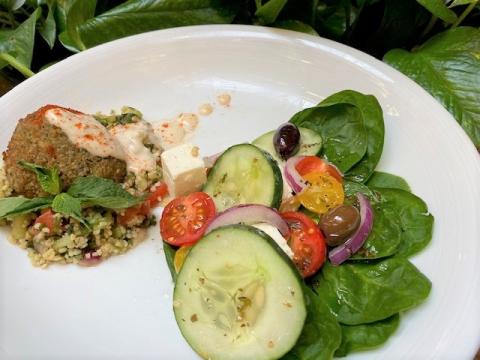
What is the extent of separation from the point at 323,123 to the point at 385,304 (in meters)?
1.02

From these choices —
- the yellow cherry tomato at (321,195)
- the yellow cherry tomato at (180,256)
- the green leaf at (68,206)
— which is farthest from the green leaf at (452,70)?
the green leaf at (68,206)

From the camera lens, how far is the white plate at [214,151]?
82.6 inches

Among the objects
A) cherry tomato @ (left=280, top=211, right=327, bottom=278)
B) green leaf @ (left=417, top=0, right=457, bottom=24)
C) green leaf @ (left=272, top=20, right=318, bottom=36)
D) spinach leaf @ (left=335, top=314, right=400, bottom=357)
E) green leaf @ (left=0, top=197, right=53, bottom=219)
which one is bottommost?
green leaf @ (left=0, top=197, right=53, bottom=219)

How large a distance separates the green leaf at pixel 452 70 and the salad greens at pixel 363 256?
446 mm

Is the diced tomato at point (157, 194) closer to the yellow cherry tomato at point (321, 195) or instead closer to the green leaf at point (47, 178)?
the green leaf at point (47, 178)

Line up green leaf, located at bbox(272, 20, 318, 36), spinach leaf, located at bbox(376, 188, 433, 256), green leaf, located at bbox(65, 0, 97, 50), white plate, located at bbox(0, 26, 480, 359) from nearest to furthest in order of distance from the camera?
→ white plate, located at bbox(0, 26, 480, 359), spinach leaf, located at bbox(376, 188, 433, 256), green leaf, located at bbox(65, 0, 97, 50), green leaf, located at bbox(272, 20, 318, 36)

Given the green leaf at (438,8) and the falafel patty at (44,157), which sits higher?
the green leaf at (438,8)

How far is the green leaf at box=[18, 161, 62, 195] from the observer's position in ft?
7.59

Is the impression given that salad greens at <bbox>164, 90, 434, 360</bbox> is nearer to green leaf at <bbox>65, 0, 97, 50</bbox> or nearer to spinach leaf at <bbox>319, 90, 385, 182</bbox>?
spinach leaf at <bbox>319, 90, 385, 182</bbox>

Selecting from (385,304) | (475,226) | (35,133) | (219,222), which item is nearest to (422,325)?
(385,304)

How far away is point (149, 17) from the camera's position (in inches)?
125

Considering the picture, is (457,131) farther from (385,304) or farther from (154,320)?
(154,320)

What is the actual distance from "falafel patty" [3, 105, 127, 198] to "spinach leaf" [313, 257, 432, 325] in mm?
1145

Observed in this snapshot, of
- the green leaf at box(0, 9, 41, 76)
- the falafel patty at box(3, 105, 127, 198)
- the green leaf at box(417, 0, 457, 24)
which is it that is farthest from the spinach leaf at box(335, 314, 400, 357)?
the green leaf at box(0, 9, 41, 76)
